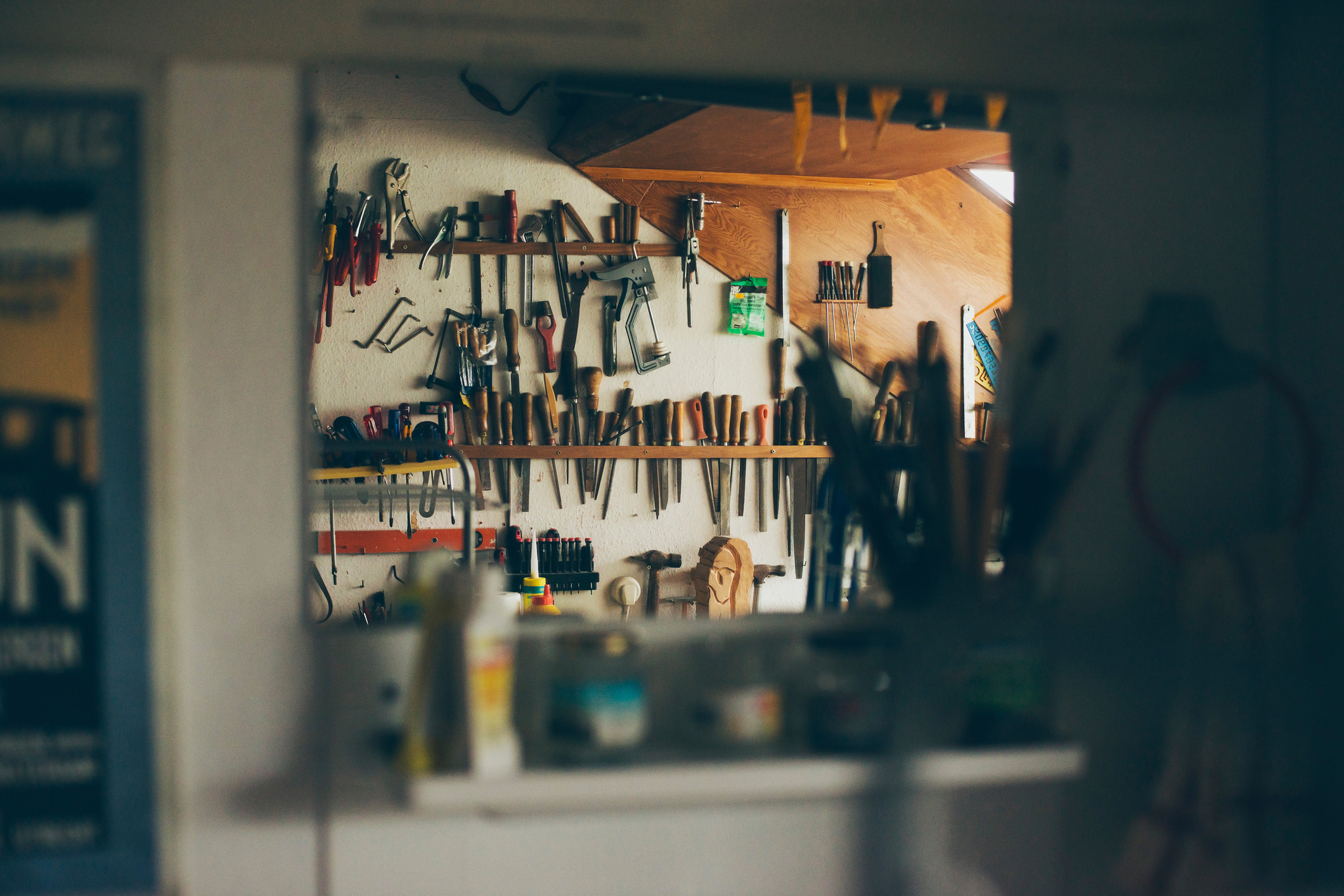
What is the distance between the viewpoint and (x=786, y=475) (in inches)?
121

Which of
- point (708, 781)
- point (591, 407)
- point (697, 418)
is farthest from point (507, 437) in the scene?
point (708, 781)

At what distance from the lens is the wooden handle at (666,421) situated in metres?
2.95

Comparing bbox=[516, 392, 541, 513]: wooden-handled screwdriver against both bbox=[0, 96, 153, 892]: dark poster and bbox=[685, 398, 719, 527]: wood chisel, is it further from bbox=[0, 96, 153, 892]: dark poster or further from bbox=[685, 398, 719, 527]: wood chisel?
bbox=[0, 96, 153, 892]: dark poster

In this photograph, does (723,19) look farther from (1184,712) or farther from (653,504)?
(653,504)

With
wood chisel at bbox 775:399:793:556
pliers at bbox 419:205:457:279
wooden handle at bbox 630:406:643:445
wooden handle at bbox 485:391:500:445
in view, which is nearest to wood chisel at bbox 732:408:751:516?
wood chisel at bbox 775:399:793:556

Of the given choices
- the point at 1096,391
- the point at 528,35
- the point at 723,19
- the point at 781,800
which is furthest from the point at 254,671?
the point at 1096,391

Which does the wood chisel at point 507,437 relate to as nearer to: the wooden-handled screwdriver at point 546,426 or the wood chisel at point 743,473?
the wooden-handled screwdriver at point 546,426

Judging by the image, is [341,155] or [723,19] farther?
[341,155]

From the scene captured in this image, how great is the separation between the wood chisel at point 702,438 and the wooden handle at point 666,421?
0.09m

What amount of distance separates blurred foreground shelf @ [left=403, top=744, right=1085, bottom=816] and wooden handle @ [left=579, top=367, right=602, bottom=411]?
6.74ft

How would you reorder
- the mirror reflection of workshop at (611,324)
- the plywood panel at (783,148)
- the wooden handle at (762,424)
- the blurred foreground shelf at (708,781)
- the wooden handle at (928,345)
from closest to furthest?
the blurred foreground shelf at (708,781) < the wooden handle at (928,345) < the plywood panel at (783,148) < the mirror reflection of workshop at (611,324) < the wooden handle at (762,424)

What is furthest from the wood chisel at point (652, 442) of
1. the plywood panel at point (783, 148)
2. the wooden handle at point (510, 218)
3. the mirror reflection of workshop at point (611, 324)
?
the plywood panel at point (783, 148)

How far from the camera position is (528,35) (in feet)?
2.97

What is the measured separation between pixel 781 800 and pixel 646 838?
17 cm
